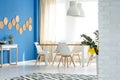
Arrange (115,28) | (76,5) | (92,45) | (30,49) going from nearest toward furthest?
(115,28) < (92,45) < (76,5) < (30,49)

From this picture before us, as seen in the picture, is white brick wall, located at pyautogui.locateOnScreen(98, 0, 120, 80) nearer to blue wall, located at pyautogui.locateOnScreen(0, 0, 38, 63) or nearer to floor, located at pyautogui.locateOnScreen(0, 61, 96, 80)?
floor, located at pyautogui.locateOnScreen(0, 61, 96, 80)

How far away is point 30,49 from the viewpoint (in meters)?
11.2

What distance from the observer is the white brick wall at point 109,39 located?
3.29 metres

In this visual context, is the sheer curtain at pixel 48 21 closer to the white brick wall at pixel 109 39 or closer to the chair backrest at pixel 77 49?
the chair backrest at pixel 77 49

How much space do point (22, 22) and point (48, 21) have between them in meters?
1.36

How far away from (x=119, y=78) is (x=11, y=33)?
7166 millimetres

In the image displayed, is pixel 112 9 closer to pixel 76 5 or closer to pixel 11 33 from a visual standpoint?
pixel 76 5

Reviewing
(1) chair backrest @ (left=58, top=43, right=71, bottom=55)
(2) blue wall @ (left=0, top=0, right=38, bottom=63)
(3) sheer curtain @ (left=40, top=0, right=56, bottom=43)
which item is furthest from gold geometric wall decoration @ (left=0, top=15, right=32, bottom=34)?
(1) chair backrest @ (left=58, top=43, right=71, bottom=55)

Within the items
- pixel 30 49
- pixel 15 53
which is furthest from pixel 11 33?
pixel 30 49

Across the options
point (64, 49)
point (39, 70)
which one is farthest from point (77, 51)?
point (39, 70)

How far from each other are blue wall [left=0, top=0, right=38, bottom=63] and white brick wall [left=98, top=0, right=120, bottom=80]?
6.55m

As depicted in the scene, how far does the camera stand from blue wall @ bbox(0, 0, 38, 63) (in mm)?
9641

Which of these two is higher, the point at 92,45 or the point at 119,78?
the point at 92,45

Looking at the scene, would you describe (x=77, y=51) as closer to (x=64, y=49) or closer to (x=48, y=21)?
(x=64, y=49)
